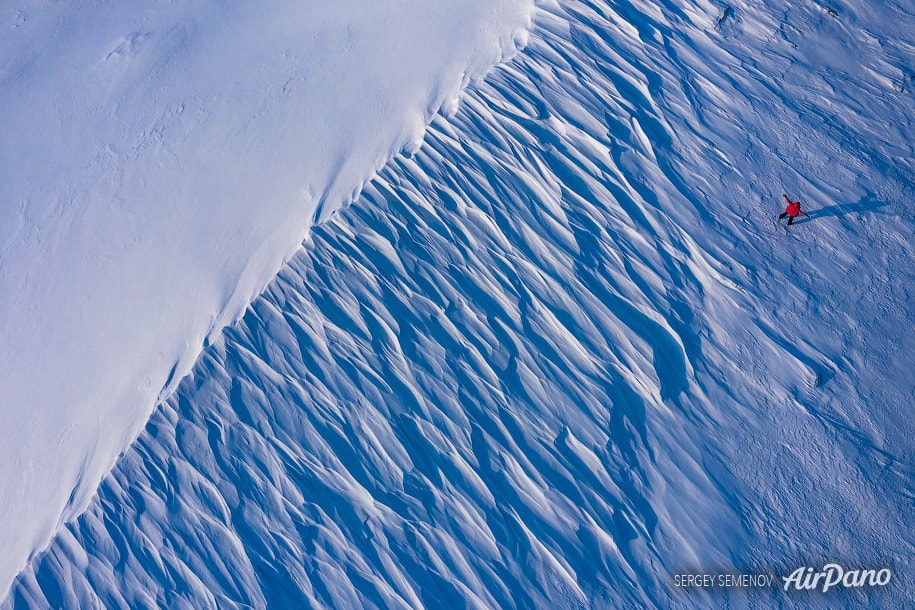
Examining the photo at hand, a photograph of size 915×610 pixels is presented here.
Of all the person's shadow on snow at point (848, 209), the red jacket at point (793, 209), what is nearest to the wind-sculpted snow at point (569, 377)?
the person's shadow on snow at point (848, 209)

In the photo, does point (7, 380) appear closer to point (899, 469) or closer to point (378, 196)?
point (378, 196)

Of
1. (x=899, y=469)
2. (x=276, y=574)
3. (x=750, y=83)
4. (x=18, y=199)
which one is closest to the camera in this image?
(x=276, y=574)

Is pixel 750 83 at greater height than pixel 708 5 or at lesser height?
lesser

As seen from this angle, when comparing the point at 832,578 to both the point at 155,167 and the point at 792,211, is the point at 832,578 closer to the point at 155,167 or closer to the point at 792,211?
the point at 792,211

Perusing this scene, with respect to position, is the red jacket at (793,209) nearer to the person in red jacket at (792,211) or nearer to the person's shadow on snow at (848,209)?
the person in red jacket at (792,211)

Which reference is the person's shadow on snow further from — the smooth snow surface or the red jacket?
the smooth snow surface

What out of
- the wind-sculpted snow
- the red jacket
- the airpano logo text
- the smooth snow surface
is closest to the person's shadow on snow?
the wind-sculpted snow

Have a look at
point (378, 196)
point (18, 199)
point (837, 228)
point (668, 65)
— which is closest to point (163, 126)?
point (18, 199)
